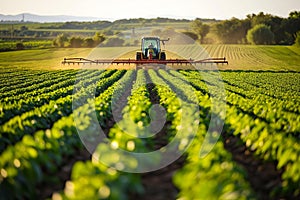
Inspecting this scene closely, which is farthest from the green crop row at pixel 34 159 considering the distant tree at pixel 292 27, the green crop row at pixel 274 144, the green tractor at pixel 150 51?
the distant tree at pixel 292 27

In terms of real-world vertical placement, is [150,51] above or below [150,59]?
above

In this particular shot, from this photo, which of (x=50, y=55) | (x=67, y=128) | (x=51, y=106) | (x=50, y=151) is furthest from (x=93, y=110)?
(x=50, y=55)

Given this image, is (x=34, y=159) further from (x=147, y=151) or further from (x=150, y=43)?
(x=150, y=43)

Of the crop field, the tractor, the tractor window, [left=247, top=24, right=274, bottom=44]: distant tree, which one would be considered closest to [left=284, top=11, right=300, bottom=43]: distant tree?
[left=247, top=24, right=274, bottom=44]: distant tree

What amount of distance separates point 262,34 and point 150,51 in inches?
1593

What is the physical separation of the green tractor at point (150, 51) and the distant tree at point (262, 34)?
3771 cm

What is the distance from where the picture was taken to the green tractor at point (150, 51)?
28.6 m

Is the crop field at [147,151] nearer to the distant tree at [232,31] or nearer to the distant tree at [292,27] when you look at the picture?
the distant tree at [292,27]

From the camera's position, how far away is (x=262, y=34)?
64.4 metres

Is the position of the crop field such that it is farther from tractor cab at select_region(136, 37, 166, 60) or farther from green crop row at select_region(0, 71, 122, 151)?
tractor cab at select_region(136, 37, 166, 60)

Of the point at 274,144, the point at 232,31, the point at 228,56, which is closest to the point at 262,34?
the point at 232,31

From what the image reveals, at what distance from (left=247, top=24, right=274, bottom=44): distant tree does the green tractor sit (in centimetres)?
3771

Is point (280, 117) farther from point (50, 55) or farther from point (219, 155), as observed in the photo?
point (50, 55)

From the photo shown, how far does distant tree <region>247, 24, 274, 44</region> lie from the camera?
64.2 metres
